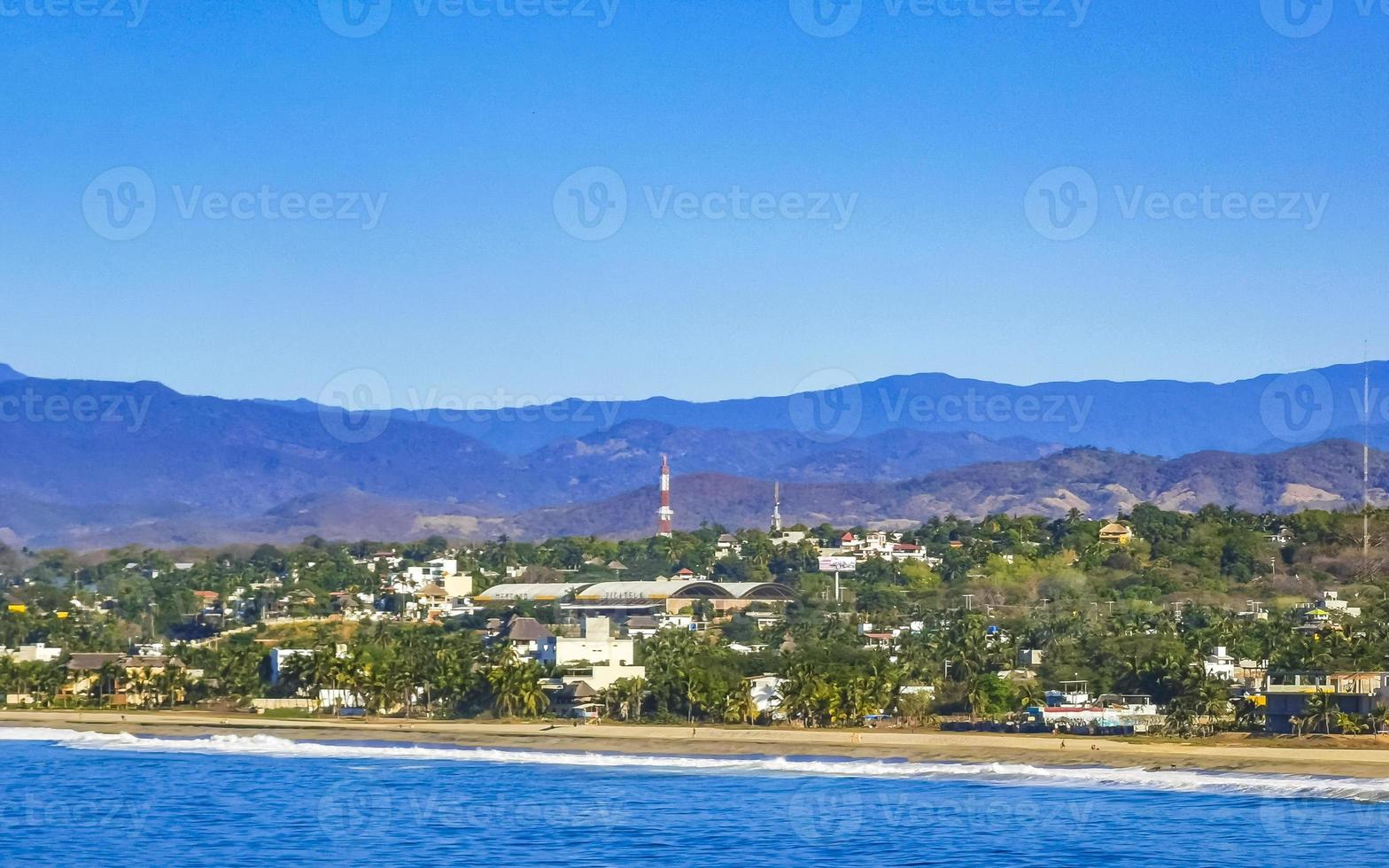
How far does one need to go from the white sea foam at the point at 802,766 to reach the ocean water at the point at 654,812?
0.13 metres

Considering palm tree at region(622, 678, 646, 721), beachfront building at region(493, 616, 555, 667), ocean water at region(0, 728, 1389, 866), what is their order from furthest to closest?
1. beachfront building at region(493, 616, 555, 667)
2. palm tree at region(622, 678, 646, 721)
3. ocean water at region(0, 728, 1389, 866)

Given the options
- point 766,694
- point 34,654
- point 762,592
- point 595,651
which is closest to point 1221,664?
point 766,694

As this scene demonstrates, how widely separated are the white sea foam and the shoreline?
2.51 ft

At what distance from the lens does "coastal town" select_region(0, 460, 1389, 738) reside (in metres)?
63.5

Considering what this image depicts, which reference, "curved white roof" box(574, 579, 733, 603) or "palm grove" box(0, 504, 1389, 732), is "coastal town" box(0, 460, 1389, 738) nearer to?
"palm grove" box(0, 504, 1389, 732)

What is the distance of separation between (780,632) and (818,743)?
28.5 m

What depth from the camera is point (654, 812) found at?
47656mm

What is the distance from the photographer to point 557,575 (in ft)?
420

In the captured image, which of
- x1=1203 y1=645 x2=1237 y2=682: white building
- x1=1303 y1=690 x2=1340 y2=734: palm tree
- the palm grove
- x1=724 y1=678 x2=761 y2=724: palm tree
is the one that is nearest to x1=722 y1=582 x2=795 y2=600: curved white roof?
the palm grove

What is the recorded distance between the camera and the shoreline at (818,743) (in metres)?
53.3

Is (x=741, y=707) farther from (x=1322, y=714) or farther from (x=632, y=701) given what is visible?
(x=1322, y=714)

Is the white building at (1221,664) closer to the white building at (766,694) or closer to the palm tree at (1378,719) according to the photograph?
the palm tree at (1378,719)

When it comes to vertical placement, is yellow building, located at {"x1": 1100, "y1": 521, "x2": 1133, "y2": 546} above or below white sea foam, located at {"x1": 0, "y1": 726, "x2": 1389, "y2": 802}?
above

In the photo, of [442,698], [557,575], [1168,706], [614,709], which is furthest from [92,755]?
[557,575]
